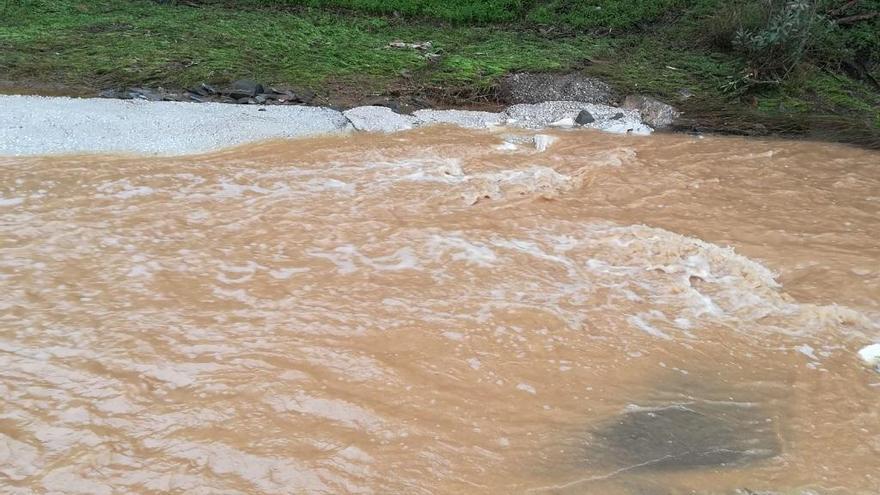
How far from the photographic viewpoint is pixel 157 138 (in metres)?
6.75

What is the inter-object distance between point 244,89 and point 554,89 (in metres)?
3.84

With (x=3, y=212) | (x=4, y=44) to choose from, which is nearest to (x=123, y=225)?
(x=3, y=212)

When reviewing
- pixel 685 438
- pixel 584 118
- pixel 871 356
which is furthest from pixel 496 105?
pixel 685 438

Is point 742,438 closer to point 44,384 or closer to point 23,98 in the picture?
point 44,384

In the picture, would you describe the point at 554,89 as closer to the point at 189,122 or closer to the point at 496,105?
the point at 496,105

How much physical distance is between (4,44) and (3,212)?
539 centimetres

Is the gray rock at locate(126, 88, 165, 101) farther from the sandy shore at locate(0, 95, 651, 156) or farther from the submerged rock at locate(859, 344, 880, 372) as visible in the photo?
the submerged rock at locate(859, 344, 880, 372)

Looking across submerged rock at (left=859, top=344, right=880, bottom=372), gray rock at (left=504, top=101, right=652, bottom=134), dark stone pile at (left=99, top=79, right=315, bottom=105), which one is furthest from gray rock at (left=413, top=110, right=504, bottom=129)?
submerged rock at (left=859, top=344, right=880, bottom=372)

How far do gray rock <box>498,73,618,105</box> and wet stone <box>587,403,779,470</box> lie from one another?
6.27m

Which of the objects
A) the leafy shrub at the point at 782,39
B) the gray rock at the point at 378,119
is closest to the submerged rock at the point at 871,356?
the gray rock at the point at 378,119

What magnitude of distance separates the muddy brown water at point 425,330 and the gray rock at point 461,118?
1679 millimetres

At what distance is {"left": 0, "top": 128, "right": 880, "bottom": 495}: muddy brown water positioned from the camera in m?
3.02

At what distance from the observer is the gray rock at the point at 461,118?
814 cm

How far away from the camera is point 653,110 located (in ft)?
28.9
